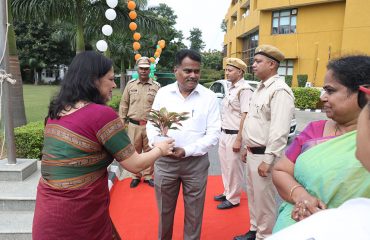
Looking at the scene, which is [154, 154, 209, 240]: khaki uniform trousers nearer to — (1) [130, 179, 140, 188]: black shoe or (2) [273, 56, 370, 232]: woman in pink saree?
(2) [273, 56, 370, 232]: woman in pink saree

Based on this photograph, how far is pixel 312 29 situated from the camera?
66.5ft

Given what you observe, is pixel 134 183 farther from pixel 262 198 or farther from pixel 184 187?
pixel 262 198

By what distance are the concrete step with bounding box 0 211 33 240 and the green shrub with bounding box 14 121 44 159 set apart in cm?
140

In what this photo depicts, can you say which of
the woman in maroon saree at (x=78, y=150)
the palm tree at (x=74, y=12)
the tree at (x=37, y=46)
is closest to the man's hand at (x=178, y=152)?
the woman in maroon saree at (x=78, y=150)

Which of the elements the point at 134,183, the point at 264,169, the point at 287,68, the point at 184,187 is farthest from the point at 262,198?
the point at 287,68

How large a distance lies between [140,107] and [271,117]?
2569mm

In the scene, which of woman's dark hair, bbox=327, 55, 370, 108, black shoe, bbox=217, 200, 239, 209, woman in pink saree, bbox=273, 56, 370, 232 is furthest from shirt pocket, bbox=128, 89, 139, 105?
woman's dark hair, bbox=327, 55, 370, 108

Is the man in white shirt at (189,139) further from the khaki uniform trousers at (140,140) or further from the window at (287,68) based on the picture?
the window at (287,68)

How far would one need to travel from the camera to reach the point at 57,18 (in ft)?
28.8

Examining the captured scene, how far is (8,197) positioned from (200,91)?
2.37m

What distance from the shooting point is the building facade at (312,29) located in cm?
1811

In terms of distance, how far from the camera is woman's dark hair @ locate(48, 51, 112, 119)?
1.69m

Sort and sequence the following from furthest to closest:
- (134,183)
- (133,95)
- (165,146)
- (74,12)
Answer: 1. (74,12)
2. (133,95)
3. (134,183)
4. (165,146)

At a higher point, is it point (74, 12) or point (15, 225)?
point (74, 12)
